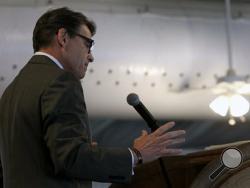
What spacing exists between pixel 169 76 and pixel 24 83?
45.1 inches

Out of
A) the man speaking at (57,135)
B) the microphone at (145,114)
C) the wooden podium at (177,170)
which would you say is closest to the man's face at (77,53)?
the man speaking at (57,135)

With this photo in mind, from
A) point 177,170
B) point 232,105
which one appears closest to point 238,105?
point 232,105

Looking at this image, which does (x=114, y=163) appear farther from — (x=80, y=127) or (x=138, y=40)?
(x=138, y=40)

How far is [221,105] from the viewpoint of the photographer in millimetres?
2346

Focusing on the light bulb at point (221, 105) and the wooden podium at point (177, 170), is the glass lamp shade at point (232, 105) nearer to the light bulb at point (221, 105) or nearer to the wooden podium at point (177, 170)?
the light bulb at point (221, 105)

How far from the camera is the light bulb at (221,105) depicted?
7.64 ft

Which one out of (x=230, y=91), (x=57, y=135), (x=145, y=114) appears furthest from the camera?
(x=230, y=91)

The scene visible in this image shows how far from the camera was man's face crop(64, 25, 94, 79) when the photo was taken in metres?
1.25

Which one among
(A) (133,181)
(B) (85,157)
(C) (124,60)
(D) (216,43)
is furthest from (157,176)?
(D) (216,43)

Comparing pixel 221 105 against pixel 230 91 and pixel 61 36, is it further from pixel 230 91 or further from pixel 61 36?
pixel 61 36

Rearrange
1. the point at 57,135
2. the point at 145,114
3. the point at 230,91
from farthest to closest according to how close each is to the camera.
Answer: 1. the point at 230,91
2. the point at 145,114
3. the point at 57,135

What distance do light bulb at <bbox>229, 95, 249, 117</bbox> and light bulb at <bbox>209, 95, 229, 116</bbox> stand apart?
2 cm

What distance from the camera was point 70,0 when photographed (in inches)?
89.6

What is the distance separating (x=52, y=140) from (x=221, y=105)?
1.38m
